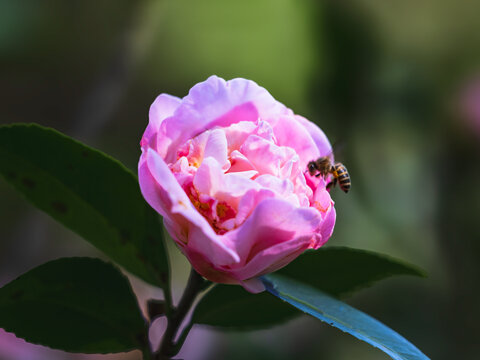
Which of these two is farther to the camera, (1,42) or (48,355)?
(1,42)

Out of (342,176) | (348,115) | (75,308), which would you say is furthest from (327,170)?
(348,115)

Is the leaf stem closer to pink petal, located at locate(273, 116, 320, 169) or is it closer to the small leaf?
the small leaf

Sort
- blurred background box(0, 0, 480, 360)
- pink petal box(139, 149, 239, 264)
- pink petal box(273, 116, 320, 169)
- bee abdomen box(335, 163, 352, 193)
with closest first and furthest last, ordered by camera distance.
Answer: pink petal box(139, 149, 239, 264) → pink petal box(273, 116, 320, 169) → bee abdomen box(335, 163, 352, 193) → blurred background box(0, 0, 480, 360)

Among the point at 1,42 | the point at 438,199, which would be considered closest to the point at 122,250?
the point at 1,42

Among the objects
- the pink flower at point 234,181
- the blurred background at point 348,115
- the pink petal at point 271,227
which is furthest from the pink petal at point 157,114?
the blurred background at point 348,115

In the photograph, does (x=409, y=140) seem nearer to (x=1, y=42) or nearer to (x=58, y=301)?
(x=1, y=42)

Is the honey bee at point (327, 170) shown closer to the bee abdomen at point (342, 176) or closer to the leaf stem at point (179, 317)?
the bee abdomen at point (342, 176)

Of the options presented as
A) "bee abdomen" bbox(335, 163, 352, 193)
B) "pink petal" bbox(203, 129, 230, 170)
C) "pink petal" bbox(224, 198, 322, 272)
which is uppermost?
"pink petal" bbox(203, 129, 230, 170)

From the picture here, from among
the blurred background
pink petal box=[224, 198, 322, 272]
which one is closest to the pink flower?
pink petal box=[224, 198, 322, 272]
